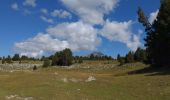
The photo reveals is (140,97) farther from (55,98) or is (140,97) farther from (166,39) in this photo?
(166,39)

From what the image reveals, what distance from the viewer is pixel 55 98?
39.0m

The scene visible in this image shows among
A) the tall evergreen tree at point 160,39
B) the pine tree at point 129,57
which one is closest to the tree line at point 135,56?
the pine tree at point 129,57

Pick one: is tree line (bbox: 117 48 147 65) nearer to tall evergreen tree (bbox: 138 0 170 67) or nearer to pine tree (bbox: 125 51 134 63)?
pine tree (bbox: 125 51 134 63)

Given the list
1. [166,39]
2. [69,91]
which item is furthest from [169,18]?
[69,91]

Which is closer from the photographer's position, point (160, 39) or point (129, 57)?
point (160, 39)

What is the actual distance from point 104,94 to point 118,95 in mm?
1869

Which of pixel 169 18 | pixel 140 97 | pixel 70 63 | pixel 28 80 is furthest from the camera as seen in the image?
pixel 70 63

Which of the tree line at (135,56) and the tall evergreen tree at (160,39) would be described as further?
the tree line at (135,56)

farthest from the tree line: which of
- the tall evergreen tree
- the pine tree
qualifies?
the tall evergreen tree

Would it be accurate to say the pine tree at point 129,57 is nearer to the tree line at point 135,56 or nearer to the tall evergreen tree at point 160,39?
the tree line at point 135,56

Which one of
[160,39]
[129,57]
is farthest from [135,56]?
[160,39]

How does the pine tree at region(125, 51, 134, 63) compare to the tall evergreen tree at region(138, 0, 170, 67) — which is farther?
the pine tree at region(125, 51, 134, 63)

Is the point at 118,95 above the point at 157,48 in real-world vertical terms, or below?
below

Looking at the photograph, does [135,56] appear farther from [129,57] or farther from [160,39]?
[160,39]
